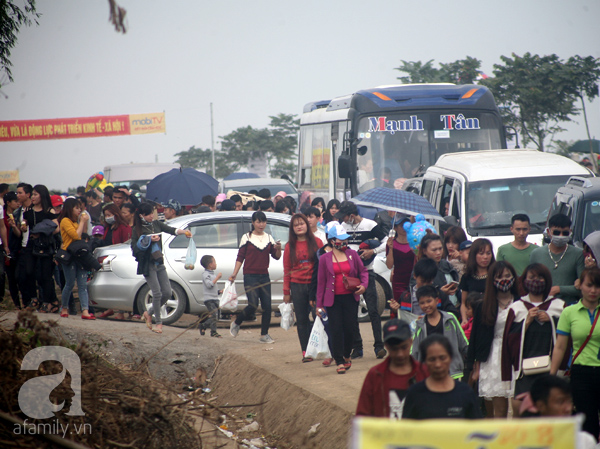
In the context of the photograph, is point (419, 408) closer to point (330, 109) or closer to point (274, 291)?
point (274, 291)

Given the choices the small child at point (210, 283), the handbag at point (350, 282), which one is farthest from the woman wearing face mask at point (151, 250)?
the handbag at point (350, 282)

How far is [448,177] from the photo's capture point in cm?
1167

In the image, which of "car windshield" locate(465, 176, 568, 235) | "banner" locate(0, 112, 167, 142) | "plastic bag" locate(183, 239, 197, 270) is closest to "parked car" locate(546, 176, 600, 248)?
"car windshield" locate(465, 176, 568, 235)

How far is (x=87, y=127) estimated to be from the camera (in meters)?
58.0

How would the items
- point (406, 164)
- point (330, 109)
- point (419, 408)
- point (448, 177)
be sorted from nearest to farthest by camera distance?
point (419, 408)
point (448, 177)
point (406, 164)
point (330, 109)

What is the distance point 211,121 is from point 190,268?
47.1m

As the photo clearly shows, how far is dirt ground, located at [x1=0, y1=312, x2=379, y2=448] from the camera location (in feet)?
24.7

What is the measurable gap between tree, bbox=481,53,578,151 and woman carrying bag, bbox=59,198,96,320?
62.8ft

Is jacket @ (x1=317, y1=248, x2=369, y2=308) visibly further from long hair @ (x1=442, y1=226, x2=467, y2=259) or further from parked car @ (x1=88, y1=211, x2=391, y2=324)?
parked car @ (x1=88, y1=211, x2=391, y2=324)

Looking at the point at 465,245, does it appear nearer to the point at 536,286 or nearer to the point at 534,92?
the point at 536,286

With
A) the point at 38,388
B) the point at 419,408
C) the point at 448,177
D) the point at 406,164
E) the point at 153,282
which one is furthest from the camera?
the point at 406,164

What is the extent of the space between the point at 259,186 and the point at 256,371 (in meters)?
13.7

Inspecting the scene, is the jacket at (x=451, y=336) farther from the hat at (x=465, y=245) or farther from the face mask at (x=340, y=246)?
the face mask at (x=340, y=246)

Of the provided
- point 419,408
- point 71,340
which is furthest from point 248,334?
point 419,408
